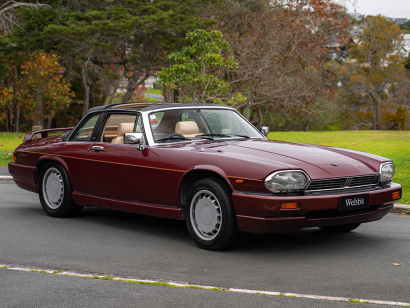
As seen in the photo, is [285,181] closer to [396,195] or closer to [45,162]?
[396,195]

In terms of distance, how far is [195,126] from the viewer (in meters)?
7.22

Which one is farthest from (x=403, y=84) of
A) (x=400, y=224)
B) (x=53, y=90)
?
(x=400, y=224)

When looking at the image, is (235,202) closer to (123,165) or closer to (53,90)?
(123,165)

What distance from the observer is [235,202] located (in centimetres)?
576

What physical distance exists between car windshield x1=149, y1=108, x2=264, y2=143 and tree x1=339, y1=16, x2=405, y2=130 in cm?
5172

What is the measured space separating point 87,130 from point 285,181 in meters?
3.38

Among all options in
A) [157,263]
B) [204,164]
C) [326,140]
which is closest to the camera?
[157,263]

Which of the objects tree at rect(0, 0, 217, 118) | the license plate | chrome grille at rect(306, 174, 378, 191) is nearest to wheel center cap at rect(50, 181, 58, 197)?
chrome grille at rect(306, 174, 378, 191)

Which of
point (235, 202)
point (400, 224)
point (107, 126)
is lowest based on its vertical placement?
point (400, 224)

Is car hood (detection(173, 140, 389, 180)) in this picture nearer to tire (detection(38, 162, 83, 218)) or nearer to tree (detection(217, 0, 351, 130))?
tire (detection(38, 162, 83, 218))

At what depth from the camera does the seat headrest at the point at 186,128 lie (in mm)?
7129

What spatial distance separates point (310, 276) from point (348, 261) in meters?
0.72

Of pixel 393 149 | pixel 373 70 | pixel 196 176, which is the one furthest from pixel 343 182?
pixel 373 70

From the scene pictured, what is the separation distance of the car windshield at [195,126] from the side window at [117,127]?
442mm
